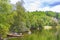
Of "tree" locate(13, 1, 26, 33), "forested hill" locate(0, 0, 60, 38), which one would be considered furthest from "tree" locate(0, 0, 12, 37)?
"tree" locate(13, 1, 26, 33)

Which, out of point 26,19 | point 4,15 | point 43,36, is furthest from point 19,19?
point 43,36

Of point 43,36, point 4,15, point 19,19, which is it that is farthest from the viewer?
point 43,36

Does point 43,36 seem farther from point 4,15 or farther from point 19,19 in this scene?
point 4,15

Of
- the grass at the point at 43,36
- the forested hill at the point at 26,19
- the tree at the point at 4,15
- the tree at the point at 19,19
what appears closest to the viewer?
the tree at the point at 4,15

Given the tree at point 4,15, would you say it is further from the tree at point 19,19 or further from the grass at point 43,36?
the grass at point 43,36

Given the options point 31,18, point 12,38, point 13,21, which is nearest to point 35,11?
point 31,18

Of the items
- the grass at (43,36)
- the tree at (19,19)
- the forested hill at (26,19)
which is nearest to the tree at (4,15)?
the forested hill at (26,19)

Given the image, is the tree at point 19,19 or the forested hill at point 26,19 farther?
the tree at point 19,19

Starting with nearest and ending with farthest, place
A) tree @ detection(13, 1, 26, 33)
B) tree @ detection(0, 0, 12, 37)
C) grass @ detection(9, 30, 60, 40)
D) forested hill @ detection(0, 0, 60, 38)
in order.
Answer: tree @ detection(0, 0, 12, 37)
forested hill @ detection(0, 0, 60, 38)
tree @ detection(13, 1, 26, 33)
grass @ detection(9, 30, 60, 40)

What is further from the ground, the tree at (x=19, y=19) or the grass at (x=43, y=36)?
the tree at (x=19, y=19)

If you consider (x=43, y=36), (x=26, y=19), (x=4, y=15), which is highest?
(x=4, y=15)

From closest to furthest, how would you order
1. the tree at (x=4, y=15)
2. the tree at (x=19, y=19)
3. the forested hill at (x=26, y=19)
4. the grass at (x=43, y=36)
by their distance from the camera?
the tree at (x=4, y=15)
the forested hill at (x=26, y=19)
the tree at (x=19, y=19)
the grass at (x=43, y=36)

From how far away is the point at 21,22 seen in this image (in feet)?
14.0

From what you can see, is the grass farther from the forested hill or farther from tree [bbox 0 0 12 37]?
tree [bbox 0 0 12 37]
